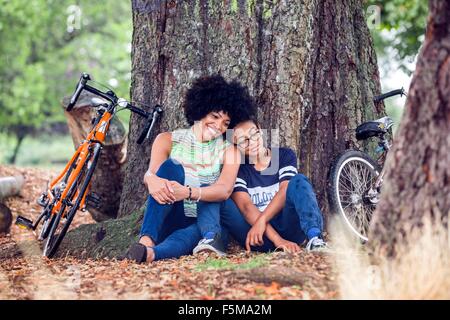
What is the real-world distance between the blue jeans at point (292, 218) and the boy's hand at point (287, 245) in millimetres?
99

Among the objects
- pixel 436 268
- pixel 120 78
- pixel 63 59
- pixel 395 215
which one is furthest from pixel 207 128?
pixel 63 59

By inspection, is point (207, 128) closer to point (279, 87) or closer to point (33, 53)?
point (279, 87)

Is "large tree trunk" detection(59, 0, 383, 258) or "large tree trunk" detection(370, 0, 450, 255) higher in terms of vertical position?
"large tree trunk" detection(59, 0, 383, 258)

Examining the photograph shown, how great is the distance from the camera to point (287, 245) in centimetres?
597

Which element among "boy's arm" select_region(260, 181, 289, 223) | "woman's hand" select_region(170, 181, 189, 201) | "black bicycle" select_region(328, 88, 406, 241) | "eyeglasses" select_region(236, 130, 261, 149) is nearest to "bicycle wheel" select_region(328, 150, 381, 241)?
"black bicycle" select_region(328, 88, 406, 241)

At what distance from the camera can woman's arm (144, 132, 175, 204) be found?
19.5 ft

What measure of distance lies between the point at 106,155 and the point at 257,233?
317cm

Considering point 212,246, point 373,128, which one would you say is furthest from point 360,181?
point 212,246

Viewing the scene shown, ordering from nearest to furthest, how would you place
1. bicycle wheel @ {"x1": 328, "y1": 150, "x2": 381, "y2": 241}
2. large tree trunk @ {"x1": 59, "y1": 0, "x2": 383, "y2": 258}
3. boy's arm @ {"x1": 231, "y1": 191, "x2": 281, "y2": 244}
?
1. boy's arm @ {"x1": 231, "y1": 191, "x2": 281, "y2": 244}
2. large tree trunk @ {"x1": 59, "y1": 0, "x2": 383, "y2": 258}
3. bicycle wheel @ {"x1": 328, "y1": 150, "x2": 381, "y2": 241}

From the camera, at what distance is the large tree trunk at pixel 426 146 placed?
4.38m

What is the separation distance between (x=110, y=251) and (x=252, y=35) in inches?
89.9

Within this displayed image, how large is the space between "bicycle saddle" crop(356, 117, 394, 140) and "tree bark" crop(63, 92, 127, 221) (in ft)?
9.75

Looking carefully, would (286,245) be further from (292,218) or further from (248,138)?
(248,138)

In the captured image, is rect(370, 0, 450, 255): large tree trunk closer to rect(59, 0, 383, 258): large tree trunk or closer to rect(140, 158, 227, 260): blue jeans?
rect(140, 158, 227, 260): blue jeans
